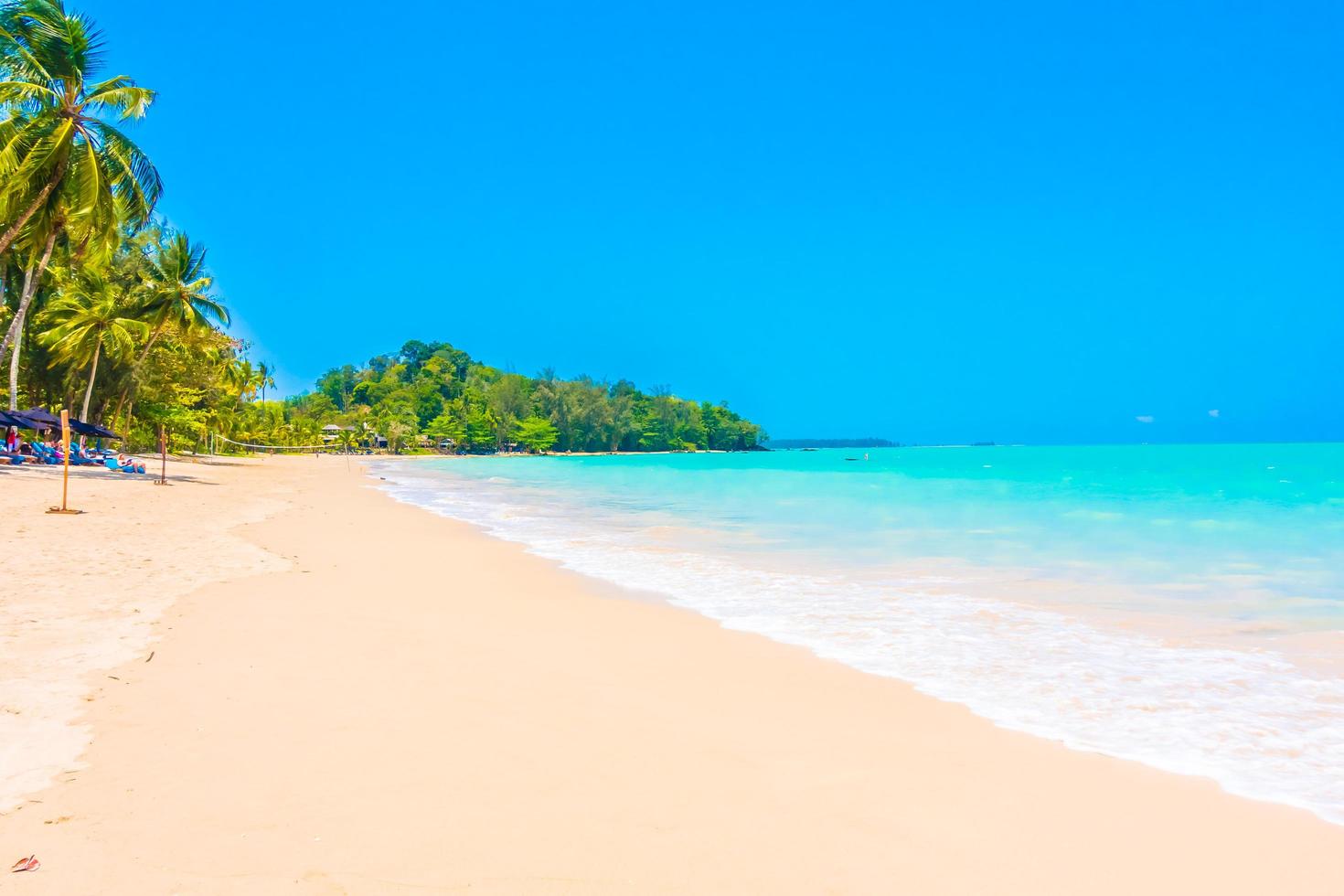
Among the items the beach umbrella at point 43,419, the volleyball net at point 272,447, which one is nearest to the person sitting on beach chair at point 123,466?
the beach umbrella at point 43,419

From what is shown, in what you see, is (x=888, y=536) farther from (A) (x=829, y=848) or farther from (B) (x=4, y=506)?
(B) (x=4, y=506)

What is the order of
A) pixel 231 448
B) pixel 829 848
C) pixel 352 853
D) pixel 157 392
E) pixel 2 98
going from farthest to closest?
pixel 231 448 < pixel 157 392 < pixel 2 98 < pixel 829 848 < pixel 352 853

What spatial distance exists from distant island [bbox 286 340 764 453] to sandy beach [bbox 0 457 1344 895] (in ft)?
229

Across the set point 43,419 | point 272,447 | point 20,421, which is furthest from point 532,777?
point 272,447

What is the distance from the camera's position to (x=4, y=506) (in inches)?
484

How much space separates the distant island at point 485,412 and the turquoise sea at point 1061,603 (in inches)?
2512

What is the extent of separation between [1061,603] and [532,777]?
23.4 feet

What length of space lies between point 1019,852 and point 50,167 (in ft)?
74.1

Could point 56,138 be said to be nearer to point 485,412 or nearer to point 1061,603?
point 1061,603

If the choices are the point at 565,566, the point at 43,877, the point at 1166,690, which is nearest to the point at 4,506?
the point at 565,566

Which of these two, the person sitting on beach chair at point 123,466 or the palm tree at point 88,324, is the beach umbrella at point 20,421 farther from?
the palm tree at point 88,324

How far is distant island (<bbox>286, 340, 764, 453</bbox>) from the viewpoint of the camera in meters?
89.5

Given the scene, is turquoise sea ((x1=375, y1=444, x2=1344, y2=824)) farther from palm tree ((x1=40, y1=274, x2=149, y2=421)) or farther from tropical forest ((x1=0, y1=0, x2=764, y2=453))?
palm tree ((x1=40, y1=274, x2=149, y2=421))

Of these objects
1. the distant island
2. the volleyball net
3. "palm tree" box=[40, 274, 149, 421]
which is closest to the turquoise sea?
"palm tree" box=[40, 274, 149, 421]
